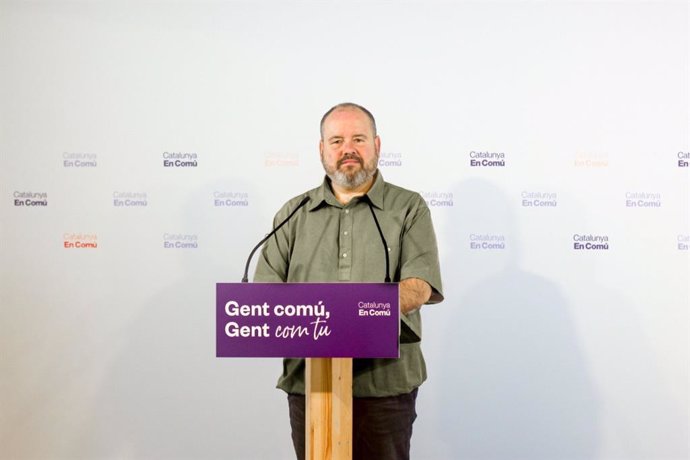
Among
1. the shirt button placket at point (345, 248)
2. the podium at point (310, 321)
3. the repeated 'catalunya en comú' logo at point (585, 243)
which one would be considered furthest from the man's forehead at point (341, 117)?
the repeated 'catalunya en comú' logo at point (585, 243)

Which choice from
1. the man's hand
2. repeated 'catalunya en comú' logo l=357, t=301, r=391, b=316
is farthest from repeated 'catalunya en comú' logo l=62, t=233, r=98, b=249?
repeated 'catalunya en comú' logo l=357, t=301, r=391, b=316

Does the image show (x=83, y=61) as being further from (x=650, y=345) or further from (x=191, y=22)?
(x=650, y=345)

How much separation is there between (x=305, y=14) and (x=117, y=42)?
1.06 m

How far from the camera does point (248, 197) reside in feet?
11.1

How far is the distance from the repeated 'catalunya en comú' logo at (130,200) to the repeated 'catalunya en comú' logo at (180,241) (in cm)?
22

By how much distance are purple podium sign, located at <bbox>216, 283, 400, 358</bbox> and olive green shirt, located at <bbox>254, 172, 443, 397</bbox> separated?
43 centimetres

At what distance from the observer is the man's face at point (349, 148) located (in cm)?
237

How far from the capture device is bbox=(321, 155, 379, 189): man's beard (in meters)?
2.37

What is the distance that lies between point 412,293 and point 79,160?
7.36 feet

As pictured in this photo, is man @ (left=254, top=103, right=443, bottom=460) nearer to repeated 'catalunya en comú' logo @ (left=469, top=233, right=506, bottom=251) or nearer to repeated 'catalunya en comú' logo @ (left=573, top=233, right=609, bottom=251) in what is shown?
repeated 'catalunya en comú' logo @ (left=469, top=233, right=506, bottom=251)

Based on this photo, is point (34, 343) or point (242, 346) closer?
point (242, 346)

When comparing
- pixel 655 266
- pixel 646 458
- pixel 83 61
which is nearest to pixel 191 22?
pixel 83 61

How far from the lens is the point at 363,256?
2.28m

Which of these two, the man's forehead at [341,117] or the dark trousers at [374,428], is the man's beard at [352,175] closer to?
the man's forehead at [341,117]
